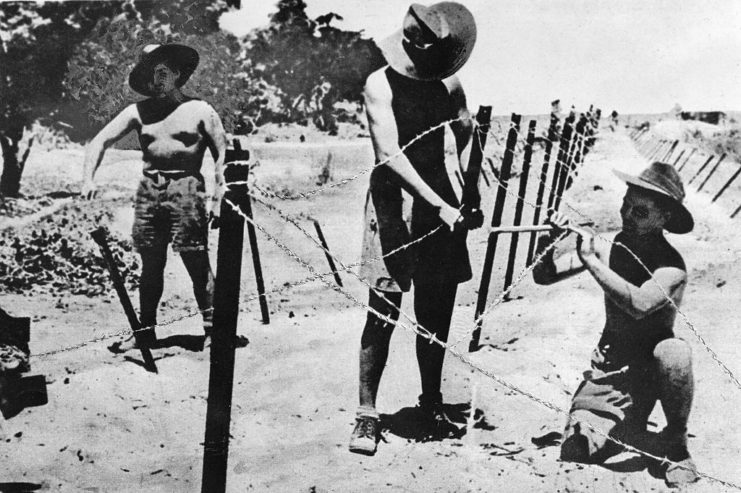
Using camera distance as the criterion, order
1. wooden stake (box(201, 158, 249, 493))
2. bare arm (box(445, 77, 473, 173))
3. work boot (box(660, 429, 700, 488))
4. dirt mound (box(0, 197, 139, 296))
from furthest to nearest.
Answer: dirt mound (box(0, 197, 139, 296)) → bare arm (box(445, 77, 473, 173)) → work boot (box(660, 429, 700, 488)) → wooden stake (box(201, 158, 249, 493))

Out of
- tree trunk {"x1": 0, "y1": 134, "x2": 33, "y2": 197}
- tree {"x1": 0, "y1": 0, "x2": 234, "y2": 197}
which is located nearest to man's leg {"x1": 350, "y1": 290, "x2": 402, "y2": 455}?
tree {"x1": 0, "y1": 0, "x2": 234, "y2": 197}

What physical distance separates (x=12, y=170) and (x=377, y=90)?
327 cm

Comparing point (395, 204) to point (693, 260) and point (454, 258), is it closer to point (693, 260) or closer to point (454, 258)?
point (454, 258)

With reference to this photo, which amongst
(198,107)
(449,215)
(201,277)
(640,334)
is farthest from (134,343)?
(640,334)

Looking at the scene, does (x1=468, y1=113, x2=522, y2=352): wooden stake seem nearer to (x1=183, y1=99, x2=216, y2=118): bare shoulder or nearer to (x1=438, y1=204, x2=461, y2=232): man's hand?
(x1=438, y1=204, x2=461, y2=232): man's hand

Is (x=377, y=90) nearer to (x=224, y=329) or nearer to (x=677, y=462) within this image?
(x=224, y=329)

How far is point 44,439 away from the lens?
379 centimetres

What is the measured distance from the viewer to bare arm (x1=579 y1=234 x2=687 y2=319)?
12.1ft

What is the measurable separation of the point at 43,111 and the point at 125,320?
5.75ft

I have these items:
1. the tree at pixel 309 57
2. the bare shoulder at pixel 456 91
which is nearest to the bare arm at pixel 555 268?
the bare shoulder at pixel 456 91

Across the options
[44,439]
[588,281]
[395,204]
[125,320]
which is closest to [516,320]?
[588,281]

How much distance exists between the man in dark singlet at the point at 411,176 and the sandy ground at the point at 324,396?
31 cm

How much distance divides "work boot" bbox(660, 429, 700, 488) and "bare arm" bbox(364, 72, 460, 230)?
182 cm

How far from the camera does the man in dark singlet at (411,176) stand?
374cm
